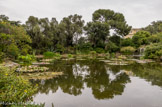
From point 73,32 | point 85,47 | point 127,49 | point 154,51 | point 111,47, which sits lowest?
point 154,51

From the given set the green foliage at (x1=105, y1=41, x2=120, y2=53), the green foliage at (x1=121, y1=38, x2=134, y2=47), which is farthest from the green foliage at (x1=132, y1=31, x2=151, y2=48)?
the green foliage at (x1=105, y1=41, x2=120, y2=53)

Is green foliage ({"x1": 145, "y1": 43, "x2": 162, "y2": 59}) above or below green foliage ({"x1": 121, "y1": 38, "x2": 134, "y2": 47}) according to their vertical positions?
below

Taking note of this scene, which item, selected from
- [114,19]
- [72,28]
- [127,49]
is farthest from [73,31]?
[127,49]

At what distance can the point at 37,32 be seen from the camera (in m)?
28.0

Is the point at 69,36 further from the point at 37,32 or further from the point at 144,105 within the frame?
the point at 144,105

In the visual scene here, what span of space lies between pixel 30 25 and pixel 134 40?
24.5m

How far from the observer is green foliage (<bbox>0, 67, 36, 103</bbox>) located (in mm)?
3330

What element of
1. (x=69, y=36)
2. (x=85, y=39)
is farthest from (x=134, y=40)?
(x=69, y=36)

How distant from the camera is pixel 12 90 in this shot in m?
3.61

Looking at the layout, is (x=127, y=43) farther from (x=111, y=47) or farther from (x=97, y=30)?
(x=97, y=30)

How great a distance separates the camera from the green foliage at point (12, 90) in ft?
10.9

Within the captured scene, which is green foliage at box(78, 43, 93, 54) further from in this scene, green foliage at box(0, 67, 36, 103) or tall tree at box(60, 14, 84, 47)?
green foliage at box(0, 67, 36, 103)

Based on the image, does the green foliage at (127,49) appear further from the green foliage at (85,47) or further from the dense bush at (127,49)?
the green foliage at (85,47)

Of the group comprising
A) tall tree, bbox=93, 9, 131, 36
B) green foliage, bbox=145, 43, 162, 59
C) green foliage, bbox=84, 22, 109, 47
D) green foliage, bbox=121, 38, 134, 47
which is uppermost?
tall tree, bbox=93, 9, 131, 36
